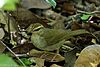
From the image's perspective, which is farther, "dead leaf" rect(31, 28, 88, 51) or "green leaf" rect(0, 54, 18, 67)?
"dead leaf" rect(31, 28, 88, 51)

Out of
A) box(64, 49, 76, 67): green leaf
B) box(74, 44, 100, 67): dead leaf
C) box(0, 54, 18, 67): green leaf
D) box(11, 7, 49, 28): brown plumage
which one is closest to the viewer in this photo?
box(0, 54, 18, 67): green leaf

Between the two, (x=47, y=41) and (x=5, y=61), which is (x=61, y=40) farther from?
(x=5, y=61)

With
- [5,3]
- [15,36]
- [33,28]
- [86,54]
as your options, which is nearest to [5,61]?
[5,3]

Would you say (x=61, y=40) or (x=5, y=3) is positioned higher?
(x=5, y=3)

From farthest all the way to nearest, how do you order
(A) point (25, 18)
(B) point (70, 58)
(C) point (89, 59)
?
(A) point (25, 18), (B) point (70, 58), (C) point (89, 59)

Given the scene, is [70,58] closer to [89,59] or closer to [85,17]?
[89,59]

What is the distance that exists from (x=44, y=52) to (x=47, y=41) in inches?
2.8

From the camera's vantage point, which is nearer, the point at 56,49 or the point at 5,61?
the point at 5,61

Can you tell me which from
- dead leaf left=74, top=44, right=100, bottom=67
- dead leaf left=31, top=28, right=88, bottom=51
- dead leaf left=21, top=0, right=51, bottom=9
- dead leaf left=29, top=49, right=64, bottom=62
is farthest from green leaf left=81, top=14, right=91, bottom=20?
dead leaf left=74, top=44, right=100, bottom=67

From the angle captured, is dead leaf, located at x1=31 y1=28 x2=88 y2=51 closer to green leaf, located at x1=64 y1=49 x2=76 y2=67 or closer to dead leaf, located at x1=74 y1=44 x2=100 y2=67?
green leaf, located at x1=64 y1=49 x2=76 y2=67

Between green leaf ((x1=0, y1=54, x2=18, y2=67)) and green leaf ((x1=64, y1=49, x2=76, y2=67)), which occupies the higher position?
green leaf ((x1=0, y1=54, x2=18, y2=67))

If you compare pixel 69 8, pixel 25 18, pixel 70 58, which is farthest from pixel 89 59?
pixel 69 8

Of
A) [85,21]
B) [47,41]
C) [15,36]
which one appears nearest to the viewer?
[47,41]

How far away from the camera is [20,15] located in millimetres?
1868
